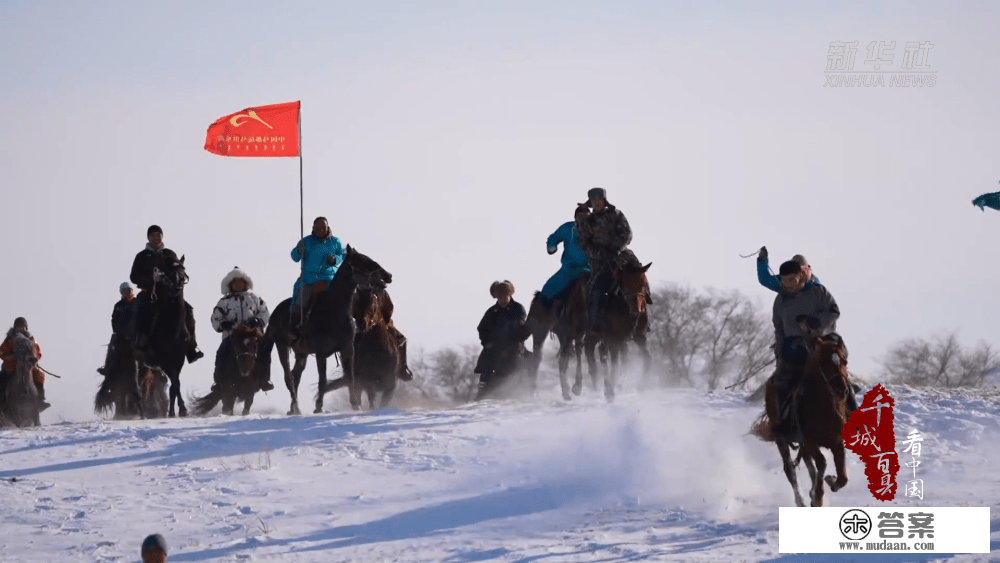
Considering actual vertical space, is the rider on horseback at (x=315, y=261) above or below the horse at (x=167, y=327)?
above

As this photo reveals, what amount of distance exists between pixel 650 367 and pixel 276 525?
8707 millimetres

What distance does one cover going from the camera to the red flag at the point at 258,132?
934 inches

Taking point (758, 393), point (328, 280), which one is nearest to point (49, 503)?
point (328, 280)

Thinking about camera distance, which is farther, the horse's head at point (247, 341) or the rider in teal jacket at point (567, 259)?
the horse's head at point (247, 341)

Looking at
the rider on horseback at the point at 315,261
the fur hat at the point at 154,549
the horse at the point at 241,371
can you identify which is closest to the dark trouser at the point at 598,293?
the rider on horseback at the point at 315,261

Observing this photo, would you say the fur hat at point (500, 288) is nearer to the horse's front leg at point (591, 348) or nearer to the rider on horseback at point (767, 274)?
the horse's front leg at point (591, 348)

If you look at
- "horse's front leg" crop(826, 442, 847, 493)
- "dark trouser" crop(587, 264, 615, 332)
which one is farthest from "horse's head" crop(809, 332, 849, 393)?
"dark trouser" crop(587, 264, 615, 332)

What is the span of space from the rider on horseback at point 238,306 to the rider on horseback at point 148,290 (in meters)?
1.86

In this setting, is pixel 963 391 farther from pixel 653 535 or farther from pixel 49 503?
pixel 49 503

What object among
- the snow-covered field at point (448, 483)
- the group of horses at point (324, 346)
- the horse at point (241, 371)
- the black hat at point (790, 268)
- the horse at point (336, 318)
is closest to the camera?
the snow-covered field at point (448, 483)

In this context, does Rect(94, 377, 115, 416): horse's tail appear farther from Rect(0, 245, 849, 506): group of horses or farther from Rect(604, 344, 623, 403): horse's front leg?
Rect(604, 344, 623, 403): horse's front leg

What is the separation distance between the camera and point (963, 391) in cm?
2306

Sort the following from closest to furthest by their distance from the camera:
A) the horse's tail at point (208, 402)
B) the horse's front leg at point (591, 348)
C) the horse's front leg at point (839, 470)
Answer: the horse's front leg at point (839, 470) < the horse's front leg at point (591, 348) < the horse's tail at point (208, 402)

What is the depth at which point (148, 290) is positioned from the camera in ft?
73.6
